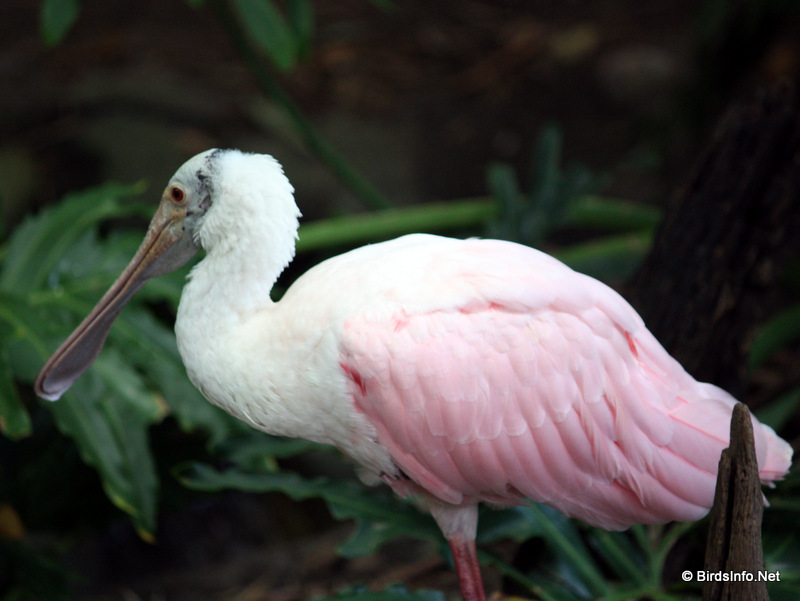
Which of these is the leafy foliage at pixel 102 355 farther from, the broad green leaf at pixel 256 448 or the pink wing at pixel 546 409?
the pink wing at pixel 546 409

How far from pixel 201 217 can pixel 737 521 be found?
1.27 m

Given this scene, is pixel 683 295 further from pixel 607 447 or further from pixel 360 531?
pixel 360 531

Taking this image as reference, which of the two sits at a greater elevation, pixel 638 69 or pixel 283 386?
pixel 638 69

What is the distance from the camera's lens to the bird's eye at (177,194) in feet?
6.42

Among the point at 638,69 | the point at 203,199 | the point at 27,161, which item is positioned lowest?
the point at 203,199

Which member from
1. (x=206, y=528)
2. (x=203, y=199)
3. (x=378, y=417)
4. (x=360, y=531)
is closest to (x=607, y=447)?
(x=378, y=417)

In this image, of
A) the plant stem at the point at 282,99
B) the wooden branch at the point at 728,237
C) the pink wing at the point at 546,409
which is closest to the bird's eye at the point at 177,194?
the pink wing at the point at 546,409

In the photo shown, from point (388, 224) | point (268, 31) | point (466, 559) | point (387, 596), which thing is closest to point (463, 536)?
point (466, 559)

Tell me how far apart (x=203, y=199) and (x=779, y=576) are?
64.7 inches

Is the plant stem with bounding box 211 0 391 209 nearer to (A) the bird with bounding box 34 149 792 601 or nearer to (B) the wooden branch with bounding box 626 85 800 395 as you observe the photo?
(B) the wooden branch with bounding box 626 85 800 395

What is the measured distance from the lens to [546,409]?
1.93 metres

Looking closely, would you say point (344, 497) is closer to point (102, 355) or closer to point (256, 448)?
point (256, 448)

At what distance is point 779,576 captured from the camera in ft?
7.02

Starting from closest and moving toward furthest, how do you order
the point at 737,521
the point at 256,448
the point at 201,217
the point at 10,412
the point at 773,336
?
the point at 737,521
the point at 201,217
the point at 10,412
the point at 256,448
the point at 773,336
